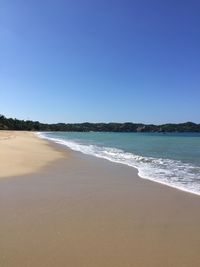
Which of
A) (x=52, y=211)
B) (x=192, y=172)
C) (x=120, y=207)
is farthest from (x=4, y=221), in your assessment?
(x=192, y=172)

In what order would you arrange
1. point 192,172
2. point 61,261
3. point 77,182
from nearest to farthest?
1. point 61,261
2. point 77,182
3. point 192,172

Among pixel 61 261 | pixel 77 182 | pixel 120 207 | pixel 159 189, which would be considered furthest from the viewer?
pixel 77 182

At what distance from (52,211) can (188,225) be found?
2916 millimetres

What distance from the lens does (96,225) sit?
619 cm

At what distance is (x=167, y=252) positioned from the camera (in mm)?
4984

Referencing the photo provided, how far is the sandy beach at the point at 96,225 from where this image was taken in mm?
4699

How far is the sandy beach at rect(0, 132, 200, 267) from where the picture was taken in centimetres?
470

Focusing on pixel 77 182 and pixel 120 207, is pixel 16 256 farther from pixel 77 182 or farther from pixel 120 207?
pixel 77 182

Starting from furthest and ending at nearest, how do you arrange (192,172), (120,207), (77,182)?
(192,172) → (77,182) → (120,207)

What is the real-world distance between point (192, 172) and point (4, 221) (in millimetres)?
9925

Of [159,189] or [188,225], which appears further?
[159,189]

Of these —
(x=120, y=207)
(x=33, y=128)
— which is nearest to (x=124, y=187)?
(x=120, y=207)

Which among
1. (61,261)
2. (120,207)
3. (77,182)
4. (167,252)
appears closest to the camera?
(61,261)

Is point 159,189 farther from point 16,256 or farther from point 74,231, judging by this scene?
point 16,256
